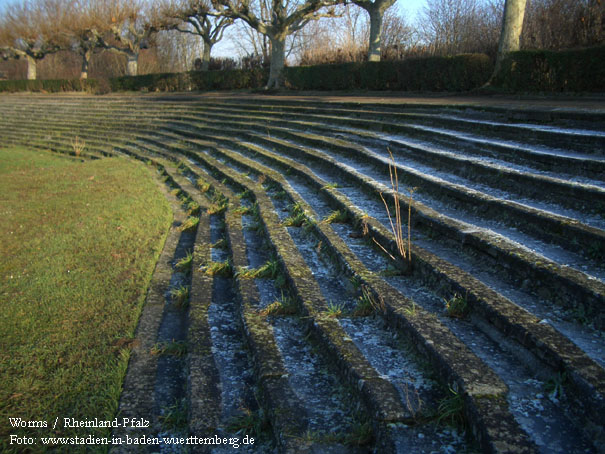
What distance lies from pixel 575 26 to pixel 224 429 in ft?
52.0

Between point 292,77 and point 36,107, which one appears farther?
point 36,107

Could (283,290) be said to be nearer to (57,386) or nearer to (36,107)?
(57,386)

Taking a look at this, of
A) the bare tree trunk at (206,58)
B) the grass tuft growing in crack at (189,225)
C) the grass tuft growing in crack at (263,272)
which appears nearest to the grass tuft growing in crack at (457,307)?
the grass tuft growing in crack at (263,272)

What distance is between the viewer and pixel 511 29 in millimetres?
12898

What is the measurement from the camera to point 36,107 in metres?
26.9

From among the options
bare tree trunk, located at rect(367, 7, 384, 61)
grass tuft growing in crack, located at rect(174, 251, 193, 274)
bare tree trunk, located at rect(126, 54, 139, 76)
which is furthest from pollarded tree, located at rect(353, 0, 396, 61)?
bare tree trunk, located at rect(126, 54, 139, 76)

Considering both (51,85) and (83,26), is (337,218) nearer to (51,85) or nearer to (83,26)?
(83,26)

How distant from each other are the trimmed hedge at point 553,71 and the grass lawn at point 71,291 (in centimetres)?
963

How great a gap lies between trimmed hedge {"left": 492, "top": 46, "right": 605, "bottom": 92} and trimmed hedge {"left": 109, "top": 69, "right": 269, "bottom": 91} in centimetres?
1467

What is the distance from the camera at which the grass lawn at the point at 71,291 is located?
2.95 meters

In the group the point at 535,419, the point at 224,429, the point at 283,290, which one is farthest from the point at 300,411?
the point at 283,290

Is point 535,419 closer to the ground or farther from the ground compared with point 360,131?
closer to the ground

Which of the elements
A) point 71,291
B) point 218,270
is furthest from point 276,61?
point 71,291

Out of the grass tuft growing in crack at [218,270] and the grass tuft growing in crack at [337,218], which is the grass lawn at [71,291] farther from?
the grass tuft growing in crack at [337,218]
